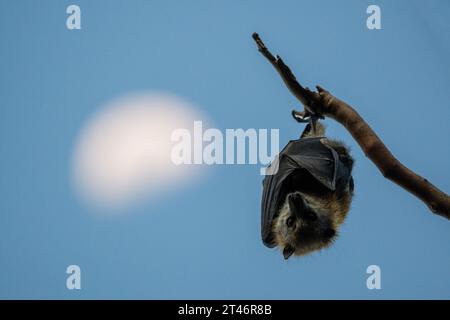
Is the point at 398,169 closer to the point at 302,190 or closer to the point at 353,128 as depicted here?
the point at 353,128

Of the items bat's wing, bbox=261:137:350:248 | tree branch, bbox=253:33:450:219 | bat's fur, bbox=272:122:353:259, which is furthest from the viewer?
bat's fur, bbox=272:122:353:259

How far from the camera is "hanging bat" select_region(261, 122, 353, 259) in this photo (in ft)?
15.5

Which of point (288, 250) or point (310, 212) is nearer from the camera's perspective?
point (288, 250)

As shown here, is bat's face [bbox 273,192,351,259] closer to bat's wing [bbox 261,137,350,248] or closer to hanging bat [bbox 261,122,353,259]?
hanging bat [bbox 261,122,353,259]

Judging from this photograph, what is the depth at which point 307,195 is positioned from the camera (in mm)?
5039

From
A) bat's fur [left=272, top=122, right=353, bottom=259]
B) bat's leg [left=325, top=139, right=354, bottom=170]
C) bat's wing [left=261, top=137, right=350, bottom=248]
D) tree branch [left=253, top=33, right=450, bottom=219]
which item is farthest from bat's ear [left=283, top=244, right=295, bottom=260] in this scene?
tree branch [left=253, top=33, right=450, bottom=219]

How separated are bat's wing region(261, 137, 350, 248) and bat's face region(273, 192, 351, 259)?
11cm

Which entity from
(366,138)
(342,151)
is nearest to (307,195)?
(342,151)

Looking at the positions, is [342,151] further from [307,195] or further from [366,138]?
[366,138]

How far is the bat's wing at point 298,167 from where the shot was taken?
4699mm

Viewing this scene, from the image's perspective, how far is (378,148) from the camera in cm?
228

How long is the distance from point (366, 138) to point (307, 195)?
2.78 metres

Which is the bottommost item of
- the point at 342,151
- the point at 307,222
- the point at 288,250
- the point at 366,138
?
the point at 288,250

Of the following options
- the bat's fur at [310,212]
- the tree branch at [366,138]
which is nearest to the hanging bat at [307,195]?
the bat's fur at [310,212]
